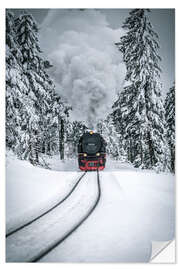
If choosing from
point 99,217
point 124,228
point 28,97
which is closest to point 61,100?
point 28,97

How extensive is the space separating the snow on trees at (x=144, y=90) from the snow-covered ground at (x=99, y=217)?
144cm

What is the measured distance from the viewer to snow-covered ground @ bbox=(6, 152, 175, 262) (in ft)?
7.68

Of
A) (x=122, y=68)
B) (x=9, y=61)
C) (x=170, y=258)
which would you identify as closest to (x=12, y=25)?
(x=9, y=61)

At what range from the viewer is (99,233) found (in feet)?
8.41

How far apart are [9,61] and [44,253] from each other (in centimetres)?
436

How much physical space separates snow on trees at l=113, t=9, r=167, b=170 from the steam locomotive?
2.02 meters

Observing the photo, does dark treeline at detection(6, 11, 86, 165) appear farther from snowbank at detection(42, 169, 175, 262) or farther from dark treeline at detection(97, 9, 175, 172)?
snowbank at detection(42, 169, 175, 262)

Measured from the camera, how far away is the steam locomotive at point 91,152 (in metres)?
7.80

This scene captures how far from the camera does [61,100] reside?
6.14 meters

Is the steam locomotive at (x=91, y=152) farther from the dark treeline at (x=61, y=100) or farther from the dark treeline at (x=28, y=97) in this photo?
the dark treeline at (x=28, y=97)

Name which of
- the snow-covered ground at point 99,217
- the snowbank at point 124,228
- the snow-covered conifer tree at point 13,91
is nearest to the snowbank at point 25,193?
the snow-covered ground at point 99,217

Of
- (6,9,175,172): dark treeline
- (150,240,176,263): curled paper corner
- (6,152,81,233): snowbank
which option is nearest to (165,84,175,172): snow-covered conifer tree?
(6,9,175,172): dark treeline

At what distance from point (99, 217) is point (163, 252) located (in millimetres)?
1358
